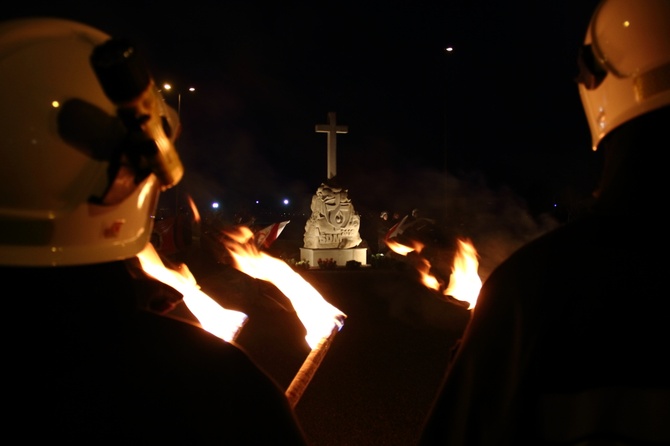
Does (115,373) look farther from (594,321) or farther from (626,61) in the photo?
(626,61)

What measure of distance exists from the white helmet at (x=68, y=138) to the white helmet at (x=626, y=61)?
136cm

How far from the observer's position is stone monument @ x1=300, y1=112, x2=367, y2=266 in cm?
2094

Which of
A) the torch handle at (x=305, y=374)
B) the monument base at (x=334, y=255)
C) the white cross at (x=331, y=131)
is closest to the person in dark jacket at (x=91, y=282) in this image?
the torch handle at (x=305, y=374)

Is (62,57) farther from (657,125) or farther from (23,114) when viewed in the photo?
(657,125)

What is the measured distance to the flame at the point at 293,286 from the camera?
276 centimetres

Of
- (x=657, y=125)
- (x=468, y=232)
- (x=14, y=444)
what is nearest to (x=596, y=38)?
(x=657, y=125)

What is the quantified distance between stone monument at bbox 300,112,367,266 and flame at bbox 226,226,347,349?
55.4ft

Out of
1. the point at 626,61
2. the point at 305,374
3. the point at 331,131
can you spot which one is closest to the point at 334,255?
the point at 331,131

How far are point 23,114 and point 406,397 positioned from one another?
18.3 feet

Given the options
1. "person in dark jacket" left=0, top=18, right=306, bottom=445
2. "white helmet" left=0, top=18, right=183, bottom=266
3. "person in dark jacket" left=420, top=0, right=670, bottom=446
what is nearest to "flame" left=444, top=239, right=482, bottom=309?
"person in dark jacket" left=420, top=0, right=670, bottom=446

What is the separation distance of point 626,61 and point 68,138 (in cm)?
163

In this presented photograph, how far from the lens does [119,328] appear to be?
4.29 feet

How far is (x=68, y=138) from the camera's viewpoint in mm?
1490

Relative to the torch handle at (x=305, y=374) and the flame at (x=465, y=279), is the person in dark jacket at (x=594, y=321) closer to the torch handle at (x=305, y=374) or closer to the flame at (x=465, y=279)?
the torch handle at (x=305, y=374)
